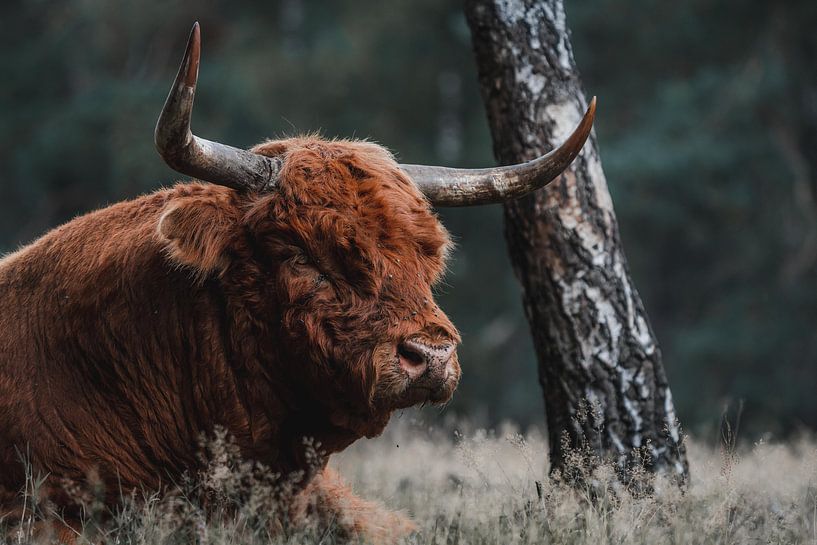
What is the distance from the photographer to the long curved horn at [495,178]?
4.50 metres

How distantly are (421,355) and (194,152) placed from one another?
1.18 m

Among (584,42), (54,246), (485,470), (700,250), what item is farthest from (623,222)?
(54,246)

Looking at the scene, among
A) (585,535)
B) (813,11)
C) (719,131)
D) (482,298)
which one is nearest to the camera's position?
(585,535)

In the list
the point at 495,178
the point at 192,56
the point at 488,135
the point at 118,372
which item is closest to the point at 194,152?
the point at 192,56

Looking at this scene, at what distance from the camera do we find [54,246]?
4.84 metres

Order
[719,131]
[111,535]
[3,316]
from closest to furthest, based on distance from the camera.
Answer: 1. [111,535]
2. [3,316]
3. [719,131]

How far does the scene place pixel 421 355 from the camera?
12.6ft

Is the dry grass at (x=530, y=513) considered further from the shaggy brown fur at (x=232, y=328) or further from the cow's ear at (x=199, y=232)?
the cow's ear at (x=199, y=232)

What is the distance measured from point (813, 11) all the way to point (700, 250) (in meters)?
5.95

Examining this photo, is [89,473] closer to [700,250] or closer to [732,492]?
[732,492]

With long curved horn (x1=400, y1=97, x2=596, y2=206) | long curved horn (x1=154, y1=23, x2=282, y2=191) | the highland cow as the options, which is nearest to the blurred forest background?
long curved horn (x1=400, y1=97, x2=596, y2=206)

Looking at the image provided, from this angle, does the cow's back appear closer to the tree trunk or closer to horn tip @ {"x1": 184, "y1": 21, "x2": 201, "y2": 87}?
horn tip @ {"x1": 184, "y1": 21, "x2": 201, "y2": 87}

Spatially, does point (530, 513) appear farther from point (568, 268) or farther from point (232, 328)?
point (232, 328)

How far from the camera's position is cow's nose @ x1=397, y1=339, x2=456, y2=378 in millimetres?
3838
